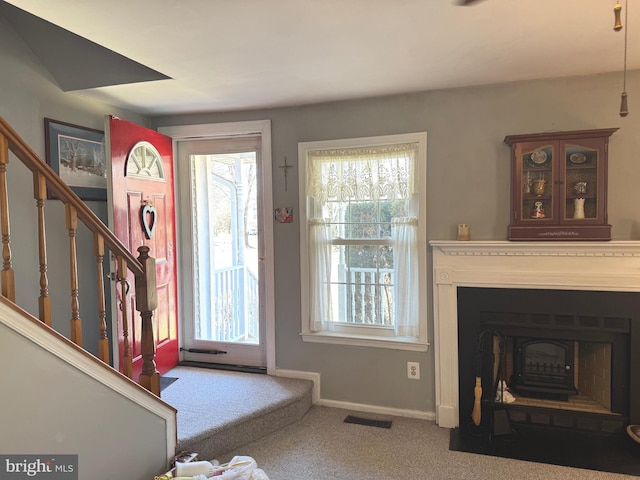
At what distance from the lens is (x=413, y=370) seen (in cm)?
295

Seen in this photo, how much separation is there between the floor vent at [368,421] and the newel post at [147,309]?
1.41 metres

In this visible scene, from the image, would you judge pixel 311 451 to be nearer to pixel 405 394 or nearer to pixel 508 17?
pixel 405 394

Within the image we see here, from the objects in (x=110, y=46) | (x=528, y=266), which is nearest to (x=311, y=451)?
(x=528, y=266)

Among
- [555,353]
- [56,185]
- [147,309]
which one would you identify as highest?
[56,185]

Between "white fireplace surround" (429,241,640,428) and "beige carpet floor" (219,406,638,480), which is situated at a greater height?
"white fireplace surround" (429,241,640,428)

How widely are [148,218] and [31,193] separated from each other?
0.73 meters

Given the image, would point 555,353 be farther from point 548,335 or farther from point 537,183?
point 537,183

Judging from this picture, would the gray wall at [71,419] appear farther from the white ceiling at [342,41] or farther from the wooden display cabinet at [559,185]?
the wooden display cabinet at [559,185]

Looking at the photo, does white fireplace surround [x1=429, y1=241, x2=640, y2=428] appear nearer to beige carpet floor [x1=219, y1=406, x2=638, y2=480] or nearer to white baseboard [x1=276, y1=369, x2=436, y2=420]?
white baseboard [x1=276, y1=369, x2=436, y2=420]

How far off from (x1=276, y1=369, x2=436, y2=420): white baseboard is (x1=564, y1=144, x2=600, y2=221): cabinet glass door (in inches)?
65.5

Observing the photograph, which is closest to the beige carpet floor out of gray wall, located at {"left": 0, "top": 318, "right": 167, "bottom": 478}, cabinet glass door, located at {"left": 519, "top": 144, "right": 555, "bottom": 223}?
gray wall, located at {"left": 0, "top": 318, "right": 167, "bottom": 478}

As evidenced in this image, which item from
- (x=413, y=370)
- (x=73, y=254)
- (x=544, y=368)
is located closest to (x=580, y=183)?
(x=544, y=368)

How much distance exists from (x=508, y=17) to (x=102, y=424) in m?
2.55

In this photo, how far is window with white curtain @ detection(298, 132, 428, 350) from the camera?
2910 mm
